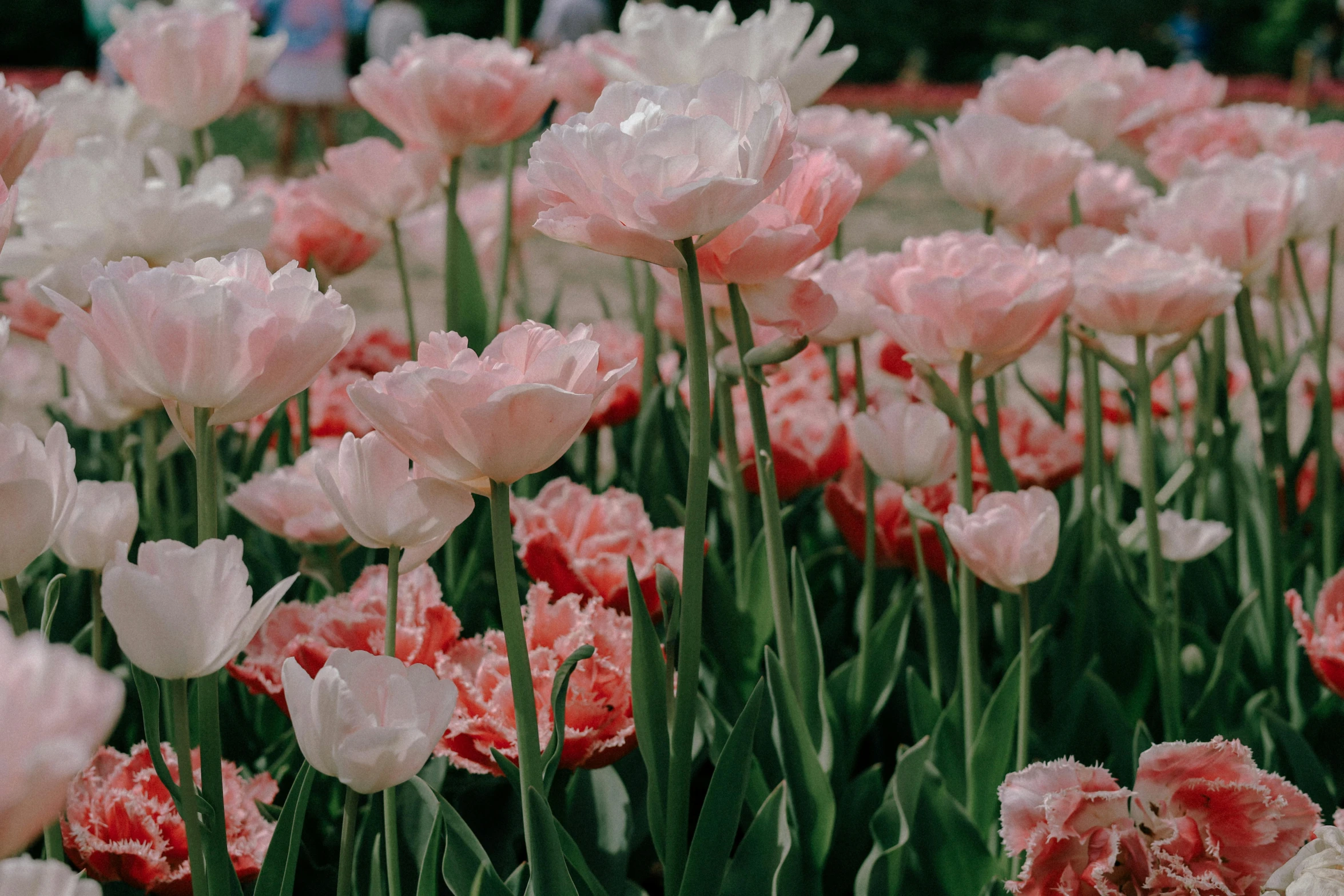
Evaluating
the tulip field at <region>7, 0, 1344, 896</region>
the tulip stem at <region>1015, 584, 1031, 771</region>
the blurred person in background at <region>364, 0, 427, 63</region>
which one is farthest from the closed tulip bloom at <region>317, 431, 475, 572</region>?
the blurred person in background at <region>364, 0, 427, 63</region>

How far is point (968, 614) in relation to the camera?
838 mm

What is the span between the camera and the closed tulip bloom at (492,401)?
0.50 metres

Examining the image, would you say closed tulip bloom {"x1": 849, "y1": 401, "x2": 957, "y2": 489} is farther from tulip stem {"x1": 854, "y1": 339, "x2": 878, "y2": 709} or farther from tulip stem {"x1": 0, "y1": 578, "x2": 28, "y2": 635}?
tulip stem {"x1": 0, "y1": 578, "x2": 28, "y2": 635}

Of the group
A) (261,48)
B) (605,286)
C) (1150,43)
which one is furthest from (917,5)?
(261,48)

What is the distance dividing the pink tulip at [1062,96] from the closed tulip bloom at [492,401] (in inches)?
36.9

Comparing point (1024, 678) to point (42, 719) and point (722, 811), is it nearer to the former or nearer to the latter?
point (722, 811)

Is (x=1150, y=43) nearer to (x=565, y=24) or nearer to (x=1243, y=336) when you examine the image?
(x=565, y=24)

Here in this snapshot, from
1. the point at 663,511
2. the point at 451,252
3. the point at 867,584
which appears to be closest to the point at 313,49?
the point at 451,252

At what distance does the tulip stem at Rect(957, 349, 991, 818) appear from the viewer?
0.84 meters

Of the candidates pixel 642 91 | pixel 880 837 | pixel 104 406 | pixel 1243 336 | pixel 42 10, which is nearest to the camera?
pixel 642 91

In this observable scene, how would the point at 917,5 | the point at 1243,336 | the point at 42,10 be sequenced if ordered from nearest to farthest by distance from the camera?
the point at 1243,336
the point at 42,10
the point at 917,5

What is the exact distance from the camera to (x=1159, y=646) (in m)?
0.98

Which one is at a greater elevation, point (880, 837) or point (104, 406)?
point (104, 406)

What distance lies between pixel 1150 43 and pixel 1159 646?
18569mm
